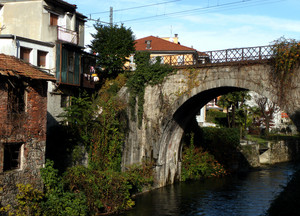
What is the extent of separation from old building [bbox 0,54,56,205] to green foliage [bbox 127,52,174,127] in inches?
296

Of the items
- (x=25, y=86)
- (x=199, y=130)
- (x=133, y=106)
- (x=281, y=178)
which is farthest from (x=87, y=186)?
(x=281, y=178)

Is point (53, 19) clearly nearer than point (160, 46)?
Yes

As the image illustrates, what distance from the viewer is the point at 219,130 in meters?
30.0

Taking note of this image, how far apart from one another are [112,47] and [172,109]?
6.68 m

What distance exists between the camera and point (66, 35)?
23859 mm

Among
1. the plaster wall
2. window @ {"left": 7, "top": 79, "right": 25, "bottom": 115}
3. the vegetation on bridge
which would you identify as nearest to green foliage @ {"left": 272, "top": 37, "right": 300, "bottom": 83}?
the vegetation on bridge

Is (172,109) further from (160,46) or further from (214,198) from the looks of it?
(160,46)

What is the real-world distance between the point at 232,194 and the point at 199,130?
22.3ft

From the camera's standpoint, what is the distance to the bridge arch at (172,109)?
19.7 m

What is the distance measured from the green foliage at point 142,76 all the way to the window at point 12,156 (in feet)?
28.6

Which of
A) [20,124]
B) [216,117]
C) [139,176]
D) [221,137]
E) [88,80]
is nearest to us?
[20,124]

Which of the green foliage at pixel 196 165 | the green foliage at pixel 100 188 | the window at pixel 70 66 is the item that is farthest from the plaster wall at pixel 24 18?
the green foliage at pixel 196 165

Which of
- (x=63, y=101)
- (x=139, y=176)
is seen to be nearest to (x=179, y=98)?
(x=139, y=176)

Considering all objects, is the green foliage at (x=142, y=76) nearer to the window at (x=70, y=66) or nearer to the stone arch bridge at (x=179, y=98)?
the stone arch bridge at (x=179, y=98)
